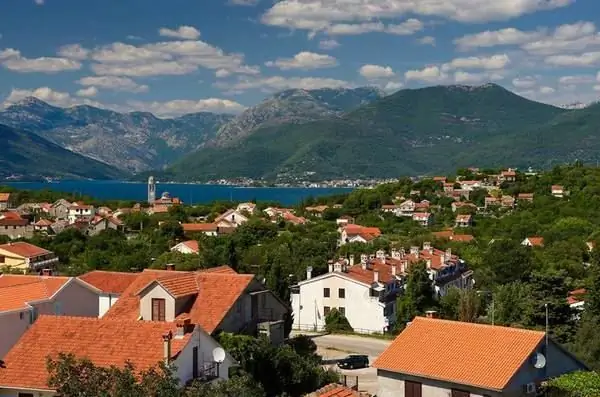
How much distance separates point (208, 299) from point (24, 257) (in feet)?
149

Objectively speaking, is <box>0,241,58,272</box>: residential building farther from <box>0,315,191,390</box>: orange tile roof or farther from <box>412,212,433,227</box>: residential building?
<box>412,212,433,227</box>: residential building

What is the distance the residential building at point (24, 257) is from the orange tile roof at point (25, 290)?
34026mm

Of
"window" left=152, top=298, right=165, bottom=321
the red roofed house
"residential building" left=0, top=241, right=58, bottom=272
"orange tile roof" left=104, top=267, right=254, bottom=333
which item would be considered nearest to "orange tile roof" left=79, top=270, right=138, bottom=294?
"orange tile roof" left=104, top=267, right=254, bottom=333

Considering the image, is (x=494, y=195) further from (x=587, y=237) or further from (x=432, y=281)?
(x=432, y=281)

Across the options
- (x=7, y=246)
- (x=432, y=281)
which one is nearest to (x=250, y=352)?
(x=432, y=281)

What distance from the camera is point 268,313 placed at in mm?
26750

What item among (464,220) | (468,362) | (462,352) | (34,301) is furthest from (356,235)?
(468,362)

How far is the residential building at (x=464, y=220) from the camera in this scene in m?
106

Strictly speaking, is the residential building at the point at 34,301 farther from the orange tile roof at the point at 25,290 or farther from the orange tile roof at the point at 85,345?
the orange tile roof at the point at 85,345

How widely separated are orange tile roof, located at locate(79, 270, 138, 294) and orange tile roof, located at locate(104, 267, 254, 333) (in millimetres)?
5257

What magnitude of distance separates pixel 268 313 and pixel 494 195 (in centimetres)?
10456

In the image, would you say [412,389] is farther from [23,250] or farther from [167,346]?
[23,250]

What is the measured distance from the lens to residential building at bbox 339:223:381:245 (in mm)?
85438

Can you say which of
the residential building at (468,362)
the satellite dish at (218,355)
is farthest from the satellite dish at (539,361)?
the satellite dish at (218,355)
